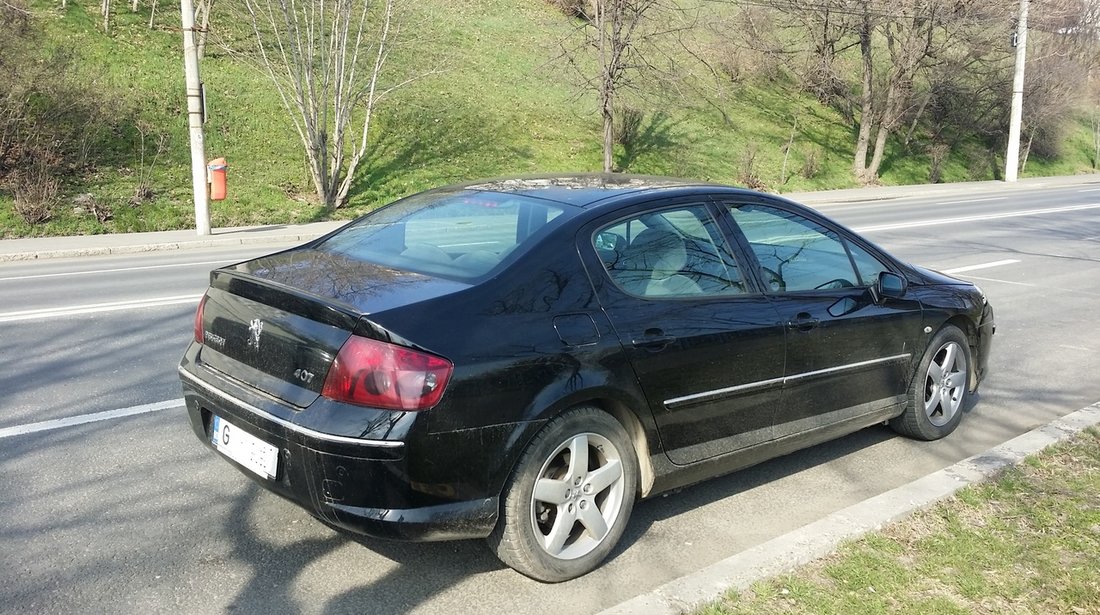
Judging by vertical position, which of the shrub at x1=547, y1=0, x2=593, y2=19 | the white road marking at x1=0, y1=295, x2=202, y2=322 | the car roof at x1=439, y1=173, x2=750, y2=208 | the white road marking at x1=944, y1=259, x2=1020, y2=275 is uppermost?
the shrub at x1=547, y1=0, x2=593, y2=19

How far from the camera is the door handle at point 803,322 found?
4340mm

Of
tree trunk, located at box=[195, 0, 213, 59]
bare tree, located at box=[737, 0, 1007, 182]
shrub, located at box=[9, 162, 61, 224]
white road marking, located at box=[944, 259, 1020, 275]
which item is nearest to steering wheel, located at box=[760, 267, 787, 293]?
white road marking, located at box=[944, 259, 1020, 275]

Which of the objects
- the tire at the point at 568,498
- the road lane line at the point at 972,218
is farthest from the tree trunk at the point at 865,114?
the tire at the point at 568,498

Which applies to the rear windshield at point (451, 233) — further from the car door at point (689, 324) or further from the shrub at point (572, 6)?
the shrub at point (572, 6)

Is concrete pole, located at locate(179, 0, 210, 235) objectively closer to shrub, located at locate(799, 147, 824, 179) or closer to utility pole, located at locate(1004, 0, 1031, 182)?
shrub, located at locate(799, 147, 824, 179)

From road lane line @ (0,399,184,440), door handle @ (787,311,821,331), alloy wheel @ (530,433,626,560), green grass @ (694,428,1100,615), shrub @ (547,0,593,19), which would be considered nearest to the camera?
green grass @ (694,428,1100,615)

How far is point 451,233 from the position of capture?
14.0 feet

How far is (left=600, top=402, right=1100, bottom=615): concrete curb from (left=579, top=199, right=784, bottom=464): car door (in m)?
0.55

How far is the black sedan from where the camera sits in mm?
3225

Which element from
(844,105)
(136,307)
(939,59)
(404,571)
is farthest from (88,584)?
(844,105)

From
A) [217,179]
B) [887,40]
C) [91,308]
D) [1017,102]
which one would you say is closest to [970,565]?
[91,308]

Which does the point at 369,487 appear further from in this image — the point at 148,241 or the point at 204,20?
the point at 204,20

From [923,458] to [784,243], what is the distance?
1.58 metres

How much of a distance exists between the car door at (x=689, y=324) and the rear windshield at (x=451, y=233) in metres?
0.30
